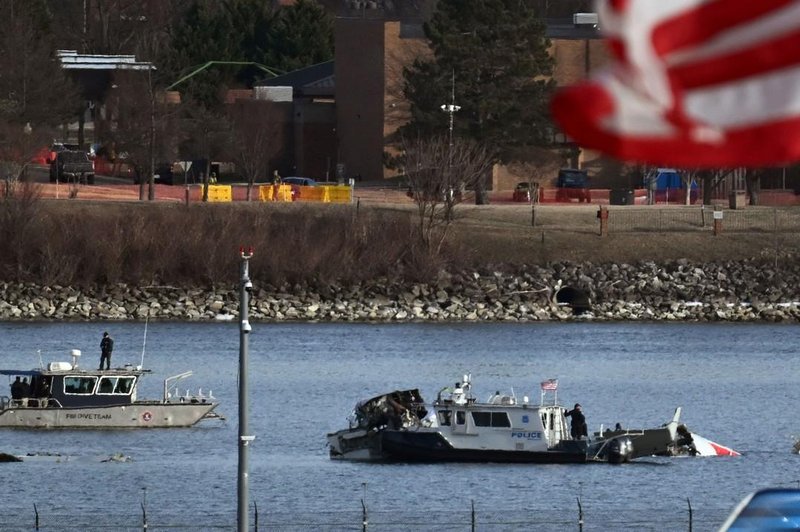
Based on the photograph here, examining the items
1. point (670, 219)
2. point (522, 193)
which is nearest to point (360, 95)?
point (522, 193)

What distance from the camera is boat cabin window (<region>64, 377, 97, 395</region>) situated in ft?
189

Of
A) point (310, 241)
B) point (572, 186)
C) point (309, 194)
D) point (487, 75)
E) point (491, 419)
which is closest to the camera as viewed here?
point (491, 419)

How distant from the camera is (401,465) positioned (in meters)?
53.0

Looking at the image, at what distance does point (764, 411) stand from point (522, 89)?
4091cm

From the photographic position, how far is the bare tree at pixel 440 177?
10062cm

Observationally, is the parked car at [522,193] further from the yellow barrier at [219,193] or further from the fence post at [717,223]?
the yellow barrier at [219,193]

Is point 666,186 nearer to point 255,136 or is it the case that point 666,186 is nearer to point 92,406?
point 255,136

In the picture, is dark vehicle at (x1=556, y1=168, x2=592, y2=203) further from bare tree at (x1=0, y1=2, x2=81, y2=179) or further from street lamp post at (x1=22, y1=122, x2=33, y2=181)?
bare tree at (x1=0, y1=2, x2=81, y2=179)

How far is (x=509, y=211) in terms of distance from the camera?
10394cm

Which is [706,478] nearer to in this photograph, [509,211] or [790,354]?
[790,354]

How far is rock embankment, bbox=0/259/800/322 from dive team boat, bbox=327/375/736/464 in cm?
3950

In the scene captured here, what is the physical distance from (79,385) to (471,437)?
503 inches

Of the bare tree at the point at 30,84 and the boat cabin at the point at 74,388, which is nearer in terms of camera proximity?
the boat cabin at the point at 74,388

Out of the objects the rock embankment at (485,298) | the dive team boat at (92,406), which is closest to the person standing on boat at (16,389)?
the dive team boat at (92,406)
